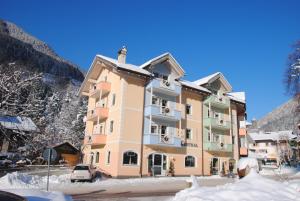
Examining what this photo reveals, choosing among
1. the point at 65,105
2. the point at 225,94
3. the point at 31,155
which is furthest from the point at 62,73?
the point at 225,94

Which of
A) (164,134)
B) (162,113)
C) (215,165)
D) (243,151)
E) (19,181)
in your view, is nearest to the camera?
(19,181)

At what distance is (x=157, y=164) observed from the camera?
31.2m

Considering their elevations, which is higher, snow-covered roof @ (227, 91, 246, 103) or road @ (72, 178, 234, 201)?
snow-covered roof @ (227, 91, 246, 103)

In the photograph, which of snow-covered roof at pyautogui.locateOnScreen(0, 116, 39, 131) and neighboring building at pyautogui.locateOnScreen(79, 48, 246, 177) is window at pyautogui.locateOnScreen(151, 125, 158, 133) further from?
snow-covered roof at pyautogui.locateOnScreen(0, 116, 39, 131)

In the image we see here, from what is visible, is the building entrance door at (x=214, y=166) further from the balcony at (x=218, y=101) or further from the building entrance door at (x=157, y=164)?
the building entrance door at (x=157, y=164)

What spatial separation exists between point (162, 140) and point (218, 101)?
11.2 metres

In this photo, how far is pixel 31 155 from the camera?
47.5 meters

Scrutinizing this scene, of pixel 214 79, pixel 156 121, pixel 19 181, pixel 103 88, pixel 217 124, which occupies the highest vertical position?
pixel 214 79

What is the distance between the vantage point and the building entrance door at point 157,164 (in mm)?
30641

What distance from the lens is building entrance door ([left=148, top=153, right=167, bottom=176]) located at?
30641 mm

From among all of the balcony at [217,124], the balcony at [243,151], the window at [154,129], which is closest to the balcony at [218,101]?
the balcony at [217,124]

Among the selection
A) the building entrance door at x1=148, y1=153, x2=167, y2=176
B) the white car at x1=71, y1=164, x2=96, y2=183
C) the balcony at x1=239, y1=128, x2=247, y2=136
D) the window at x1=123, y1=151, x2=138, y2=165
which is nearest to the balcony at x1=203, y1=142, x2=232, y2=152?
the balcony at x1=239, y1=128, x2=247, y2=136

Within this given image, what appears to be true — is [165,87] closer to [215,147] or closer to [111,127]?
[111,127]

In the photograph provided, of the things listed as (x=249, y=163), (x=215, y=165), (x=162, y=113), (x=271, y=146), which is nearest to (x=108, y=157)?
(x=162, y=113)
